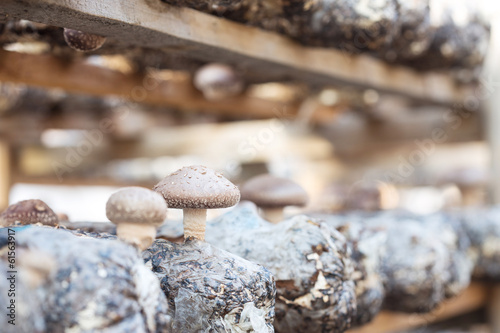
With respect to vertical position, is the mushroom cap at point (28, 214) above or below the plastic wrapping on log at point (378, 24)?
below

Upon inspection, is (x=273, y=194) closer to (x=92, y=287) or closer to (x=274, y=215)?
(x=274, y=215)

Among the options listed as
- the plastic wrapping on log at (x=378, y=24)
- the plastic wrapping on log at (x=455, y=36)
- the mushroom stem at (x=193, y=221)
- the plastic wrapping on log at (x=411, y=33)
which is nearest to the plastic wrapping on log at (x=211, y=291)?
the mushroom stem at (x=193, y=221)

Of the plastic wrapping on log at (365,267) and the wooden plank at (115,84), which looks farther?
the wooden plank at (115,84)

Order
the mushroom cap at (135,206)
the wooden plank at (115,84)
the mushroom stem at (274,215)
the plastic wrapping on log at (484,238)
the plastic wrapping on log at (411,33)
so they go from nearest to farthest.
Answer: the mushroom cap at (135,206)
the mushroom stem at (274,215)
the plastic wrapping on log at (411,33)
the wooden plank at (115,84)
the plastic wrapping on log at (484,238)

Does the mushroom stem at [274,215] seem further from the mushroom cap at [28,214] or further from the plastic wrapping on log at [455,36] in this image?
the plastic wrapping on log at [455,36]

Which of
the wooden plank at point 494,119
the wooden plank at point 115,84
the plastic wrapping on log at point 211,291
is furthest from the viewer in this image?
the wooden plank at point 494,119

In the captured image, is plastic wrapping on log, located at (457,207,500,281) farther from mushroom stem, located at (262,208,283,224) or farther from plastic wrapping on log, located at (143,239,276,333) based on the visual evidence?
plastic wrapping on log, located at (143,239,276,333)

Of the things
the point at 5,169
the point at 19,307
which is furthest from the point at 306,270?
the point at 5,169

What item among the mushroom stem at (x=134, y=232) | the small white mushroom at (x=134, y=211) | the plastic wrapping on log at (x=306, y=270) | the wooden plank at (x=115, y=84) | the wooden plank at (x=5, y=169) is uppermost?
the wooden plank at (x=115, y=84)
